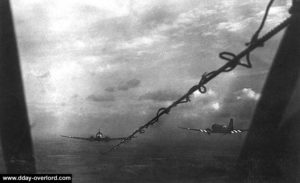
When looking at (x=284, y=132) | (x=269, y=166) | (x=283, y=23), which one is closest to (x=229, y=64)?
(x=283, y=23)

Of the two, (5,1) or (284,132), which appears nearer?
(284,132)

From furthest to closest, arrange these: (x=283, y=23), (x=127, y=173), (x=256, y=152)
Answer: (x=127, y=173) → (x=256, y=152) → (x=283, y=23)

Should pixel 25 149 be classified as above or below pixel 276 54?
below

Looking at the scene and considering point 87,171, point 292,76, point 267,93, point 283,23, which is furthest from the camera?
point 87,171

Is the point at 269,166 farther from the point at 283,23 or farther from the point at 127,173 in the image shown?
the point at 127,173

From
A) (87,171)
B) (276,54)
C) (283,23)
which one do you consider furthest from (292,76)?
(87,171)

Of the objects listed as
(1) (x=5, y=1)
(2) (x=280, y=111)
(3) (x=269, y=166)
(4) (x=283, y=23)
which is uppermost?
(1) (x=5, y=1)
